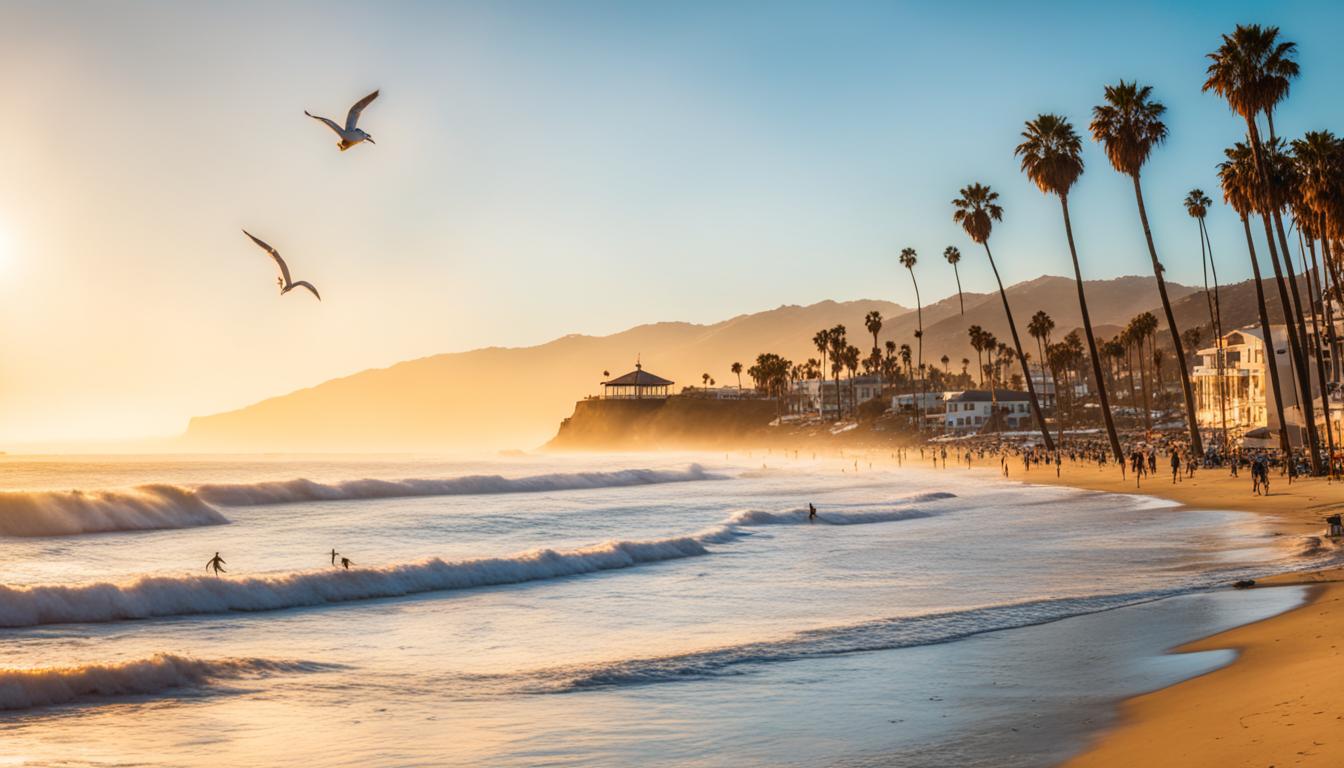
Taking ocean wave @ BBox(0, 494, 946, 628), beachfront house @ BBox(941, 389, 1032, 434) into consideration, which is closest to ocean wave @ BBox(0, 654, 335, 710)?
ocean wave @ BBox(0, 494, 946, 628)

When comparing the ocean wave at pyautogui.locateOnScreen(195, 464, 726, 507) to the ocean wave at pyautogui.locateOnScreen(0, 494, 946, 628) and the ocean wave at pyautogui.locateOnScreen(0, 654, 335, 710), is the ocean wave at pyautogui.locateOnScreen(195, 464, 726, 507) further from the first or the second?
the ocean wave at pyautogui.locateOnScreen(0, 654, 335, 710)

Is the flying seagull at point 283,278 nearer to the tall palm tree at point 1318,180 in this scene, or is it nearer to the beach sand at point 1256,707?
the beach sand at point 1256,707

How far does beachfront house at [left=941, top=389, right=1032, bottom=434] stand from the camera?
5359 inches

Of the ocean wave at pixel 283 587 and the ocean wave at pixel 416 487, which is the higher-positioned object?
the ocean wave at pixel 416 487

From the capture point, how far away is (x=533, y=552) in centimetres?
2739

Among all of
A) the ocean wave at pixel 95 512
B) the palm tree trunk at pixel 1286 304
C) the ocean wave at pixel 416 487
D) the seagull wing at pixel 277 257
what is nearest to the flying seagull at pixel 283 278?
the seagull wing at pixel 277 257

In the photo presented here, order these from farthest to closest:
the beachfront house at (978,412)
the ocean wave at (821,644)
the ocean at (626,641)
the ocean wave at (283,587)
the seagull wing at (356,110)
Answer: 1. the beachfront house at (978,412)
2. the ocean wave at (283,587)
3. the seagull wing at (356,110)
4. the ocean wave at (821,644)
5. the ocean at (626,641)

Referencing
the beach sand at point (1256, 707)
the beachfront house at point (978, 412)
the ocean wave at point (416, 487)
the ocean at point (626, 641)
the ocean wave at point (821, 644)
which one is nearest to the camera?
the beach sand at point (1256, 707)

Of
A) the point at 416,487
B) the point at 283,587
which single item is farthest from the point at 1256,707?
the point at 416,487

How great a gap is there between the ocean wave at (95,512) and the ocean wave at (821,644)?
34.4m

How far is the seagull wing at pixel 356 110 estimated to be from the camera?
49.9 ft

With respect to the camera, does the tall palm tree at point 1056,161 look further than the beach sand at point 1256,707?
Yes

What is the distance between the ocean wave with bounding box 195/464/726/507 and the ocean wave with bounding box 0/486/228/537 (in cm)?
1008

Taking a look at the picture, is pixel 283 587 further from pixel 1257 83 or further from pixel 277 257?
pixel 1257 83
